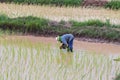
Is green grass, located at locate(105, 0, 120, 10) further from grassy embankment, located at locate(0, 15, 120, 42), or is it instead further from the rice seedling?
grassy embankment, located at locate(0, 15, 120, 42)

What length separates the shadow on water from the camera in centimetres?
880

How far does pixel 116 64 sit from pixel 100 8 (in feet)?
22.3

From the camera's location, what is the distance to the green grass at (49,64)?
25.5 feet

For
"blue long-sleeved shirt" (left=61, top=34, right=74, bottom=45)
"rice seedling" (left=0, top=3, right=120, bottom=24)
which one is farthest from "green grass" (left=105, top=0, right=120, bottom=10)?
"blue long-sleeved shirt" (left=61, top=34, right=74, bottom=45)

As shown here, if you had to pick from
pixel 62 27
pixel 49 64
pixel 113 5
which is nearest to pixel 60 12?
pixel 62 27

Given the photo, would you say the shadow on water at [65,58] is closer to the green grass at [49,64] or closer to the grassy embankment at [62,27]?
the green grass at [49,64]

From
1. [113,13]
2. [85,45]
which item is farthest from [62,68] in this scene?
[113,13]

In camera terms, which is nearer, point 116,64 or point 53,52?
point 116,64

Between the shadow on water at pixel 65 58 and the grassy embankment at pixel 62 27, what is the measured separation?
196 cm

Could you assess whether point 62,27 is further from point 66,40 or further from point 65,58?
point 65,58

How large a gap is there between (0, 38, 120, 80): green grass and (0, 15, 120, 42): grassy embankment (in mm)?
1263

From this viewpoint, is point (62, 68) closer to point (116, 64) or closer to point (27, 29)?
point (116, 64)

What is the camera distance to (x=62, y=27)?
11.8 meters

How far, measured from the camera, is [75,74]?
791 centimetres
